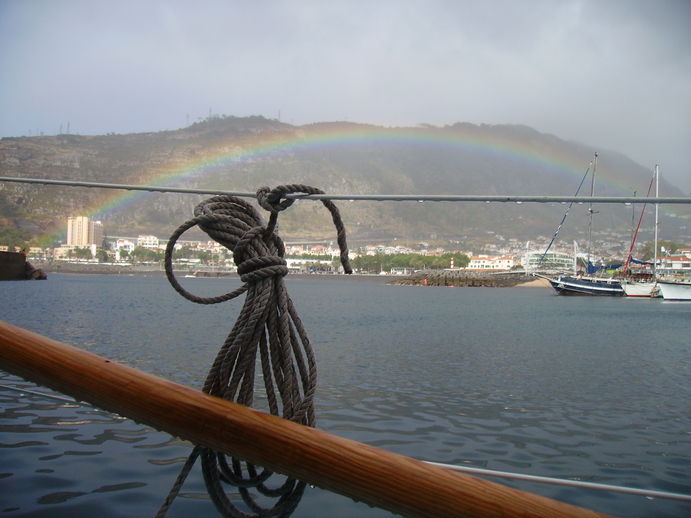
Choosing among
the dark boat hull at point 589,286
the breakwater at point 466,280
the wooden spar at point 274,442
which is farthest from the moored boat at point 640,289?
the wooden spar at point 274,442

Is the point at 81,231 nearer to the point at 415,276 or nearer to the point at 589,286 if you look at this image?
the point at 415,276

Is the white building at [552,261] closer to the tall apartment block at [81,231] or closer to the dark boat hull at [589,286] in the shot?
the dark boat hull at [589,286]

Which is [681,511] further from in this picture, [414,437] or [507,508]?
[507,508]

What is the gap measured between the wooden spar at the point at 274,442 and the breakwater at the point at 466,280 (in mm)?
123207

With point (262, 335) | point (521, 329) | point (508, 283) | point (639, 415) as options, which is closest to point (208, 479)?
point (262, 335)

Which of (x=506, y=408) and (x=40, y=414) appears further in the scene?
(x=506, y=408)

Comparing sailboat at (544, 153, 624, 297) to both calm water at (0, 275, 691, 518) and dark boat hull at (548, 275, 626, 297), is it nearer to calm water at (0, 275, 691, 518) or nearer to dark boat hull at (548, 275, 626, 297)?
dark boat hull at (548, 275, 626, 297)

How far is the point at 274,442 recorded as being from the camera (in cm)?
147

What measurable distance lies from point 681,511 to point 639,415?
14.3 ft

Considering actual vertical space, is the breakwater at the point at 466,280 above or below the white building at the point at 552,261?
below

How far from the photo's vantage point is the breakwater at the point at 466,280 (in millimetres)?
121625

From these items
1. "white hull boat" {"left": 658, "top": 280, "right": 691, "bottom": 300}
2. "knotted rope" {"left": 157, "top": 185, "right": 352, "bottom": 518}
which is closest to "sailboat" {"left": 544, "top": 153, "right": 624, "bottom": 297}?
"white hull boat" {"left": 658, "top": 280, "right": 691, "bottom": 300}

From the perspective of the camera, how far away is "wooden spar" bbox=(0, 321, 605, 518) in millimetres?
1395

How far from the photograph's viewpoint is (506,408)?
9320 mm
